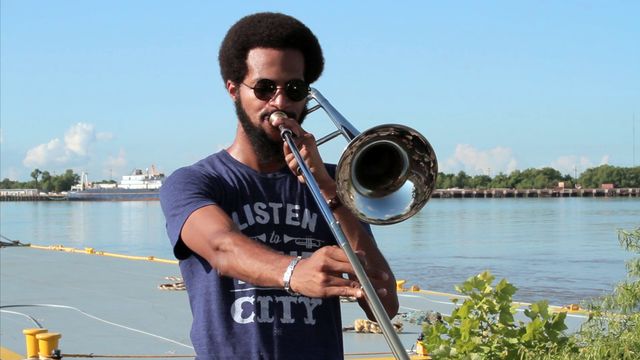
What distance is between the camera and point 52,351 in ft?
26.3

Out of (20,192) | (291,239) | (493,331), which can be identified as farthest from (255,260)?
(20,192)

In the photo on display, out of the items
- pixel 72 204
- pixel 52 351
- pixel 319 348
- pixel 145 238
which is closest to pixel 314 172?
pixel 319 348

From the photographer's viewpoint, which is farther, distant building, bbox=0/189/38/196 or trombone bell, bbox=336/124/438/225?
distant building, bbox=0/189/38/196

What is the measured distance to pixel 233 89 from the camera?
2900 millimetres

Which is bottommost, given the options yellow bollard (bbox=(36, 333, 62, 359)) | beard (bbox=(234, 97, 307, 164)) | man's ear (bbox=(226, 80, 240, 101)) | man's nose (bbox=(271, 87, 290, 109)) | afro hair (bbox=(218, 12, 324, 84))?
yellow bollard (bbox=(36, 333, 62, 359))

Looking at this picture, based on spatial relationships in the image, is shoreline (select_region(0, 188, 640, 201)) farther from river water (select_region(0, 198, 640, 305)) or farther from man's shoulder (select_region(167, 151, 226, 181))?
man's shoulder (select_region(167, 151, 226, 181))

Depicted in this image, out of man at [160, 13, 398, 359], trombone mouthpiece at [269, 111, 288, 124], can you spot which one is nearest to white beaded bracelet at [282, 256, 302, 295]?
man at [160, 13, 398, 359]

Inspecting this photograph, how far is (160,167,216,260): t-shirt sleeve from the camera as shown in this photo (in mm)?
2693

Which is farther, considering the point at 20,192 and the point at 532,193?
the point at 20,192

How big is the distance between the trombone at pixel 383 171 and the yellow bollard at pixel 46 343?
18.8 ft

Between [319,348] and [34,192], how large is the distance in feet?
589

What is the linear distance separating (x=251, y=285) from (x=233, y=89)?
1.97 ft

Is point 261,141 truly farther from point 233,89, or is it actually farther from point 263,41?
point 263,41

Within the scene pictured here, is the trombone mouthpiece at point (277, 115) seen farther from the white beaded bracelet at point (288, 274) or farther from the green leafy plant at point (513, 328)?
the green leafy plant at point (513, 328)
